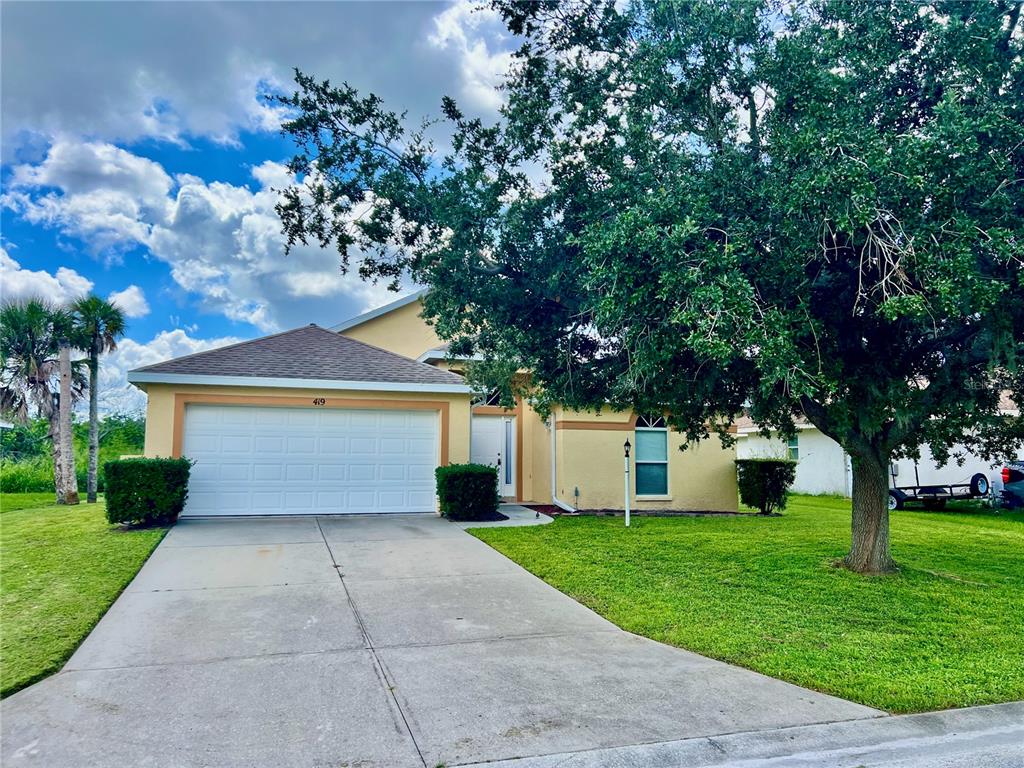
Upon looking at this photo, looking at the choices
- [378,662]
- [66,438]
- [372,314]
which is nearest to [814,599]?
[378,662]

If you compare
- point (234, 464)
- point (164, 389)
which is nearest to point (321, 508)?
point (234, 464)

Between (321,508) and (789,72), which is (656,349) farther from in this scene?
(321,508)

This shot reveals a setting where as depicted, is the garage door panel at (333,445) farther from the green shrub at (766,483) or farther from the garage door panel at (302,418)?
the green shrub at (766,483)

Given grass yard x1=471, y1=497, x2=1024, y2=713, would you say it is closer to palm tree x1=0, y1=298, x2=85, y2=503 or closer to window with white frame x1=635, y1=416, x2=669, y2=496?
window with white frame x1=635, y1=416, x2=669, y2=496

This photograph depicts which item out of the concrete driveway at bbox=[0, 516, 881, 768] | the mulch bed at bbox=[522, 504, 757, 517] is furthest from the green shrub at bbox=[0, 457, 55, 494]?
the concrete driveway at bbox=[0, 516, 881, 768]

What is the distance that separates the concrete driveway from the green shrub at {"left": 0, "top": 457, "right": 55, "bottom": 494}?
17.1 meters

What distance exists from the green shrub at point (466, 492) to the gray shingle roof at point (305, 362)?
6.46 ft

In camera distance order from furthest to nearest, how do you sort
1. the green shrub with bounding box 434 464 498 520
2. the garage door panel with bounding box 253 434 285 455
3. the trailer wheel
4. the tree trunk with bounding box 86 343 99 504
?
the trailer wheel → the tree trunk with bounding box 86 343 99 504 → the garage door panel with bounding box 253 434 285 455 → the green shrub with bounding box 434 464 498 520

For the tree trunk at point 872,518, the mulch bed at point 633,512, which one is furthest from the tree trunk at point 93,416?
the tree trunk at point 872,518

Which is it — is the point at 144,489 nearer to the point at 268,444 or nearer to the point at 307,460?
the point at 268,444

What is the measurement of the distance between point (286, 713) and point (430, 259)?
6311mm

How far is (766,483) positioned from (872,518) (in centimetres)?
728

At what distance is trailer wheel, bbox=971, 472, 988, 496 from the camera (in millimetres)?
17906

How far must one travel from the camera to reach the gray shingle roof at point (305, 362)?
12.2 meters
